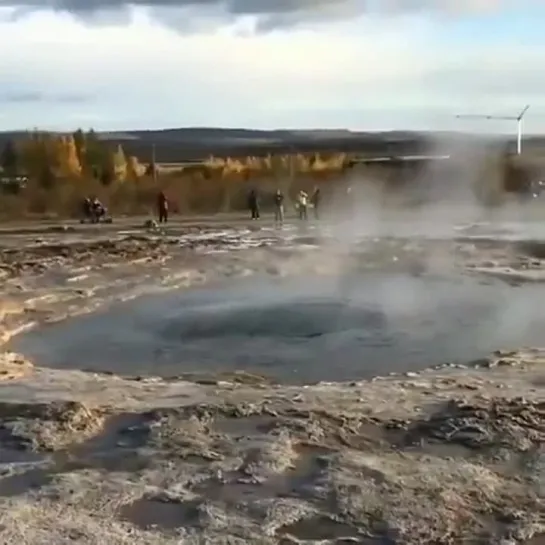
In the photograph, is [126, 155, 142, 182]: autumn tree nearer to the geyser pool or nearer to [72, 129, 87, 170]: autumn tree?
[72, 129, 87, 170]: autumn tree

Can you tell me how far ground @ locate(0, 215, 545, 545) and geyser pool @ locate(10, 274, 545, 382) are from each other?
2.08ft

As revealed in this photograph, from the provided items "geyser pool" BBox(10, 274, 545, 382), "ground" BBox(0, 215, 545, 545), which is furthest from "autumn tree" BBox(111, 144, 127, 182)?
"ground" BBox(0, 215, 545, 545)

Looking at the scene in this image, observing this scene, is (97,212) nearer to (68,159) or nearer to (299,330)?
(68,159)

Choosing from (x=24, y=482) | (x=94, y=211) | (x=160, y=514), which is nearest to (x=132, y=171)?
(x=94, y=211)

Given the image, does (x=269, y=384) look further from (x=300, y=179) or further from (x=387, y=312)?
(x=300, y=179)

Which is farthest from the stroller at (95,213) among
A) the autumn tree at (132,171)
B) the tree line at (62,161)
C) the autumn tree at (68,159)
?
the autumn tree at (132,171)

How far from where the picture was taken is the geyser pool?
9.63m

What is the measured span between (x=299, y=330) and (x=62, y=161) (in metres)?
28.9

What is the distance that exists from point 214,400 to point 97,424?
943mm

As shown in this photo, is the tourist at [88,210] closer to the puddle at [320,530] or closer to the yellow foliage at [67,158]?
the yellow foliage at [67,158]

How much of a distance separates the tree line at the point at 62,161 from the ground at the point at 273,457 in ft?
93.0

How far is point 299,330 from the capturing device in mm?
11180

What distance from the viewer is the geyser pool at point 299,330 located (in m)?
9.63

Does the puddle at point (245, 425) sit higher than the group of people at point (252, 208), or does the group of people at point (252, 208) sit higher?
the puddle at point (245, 425)
